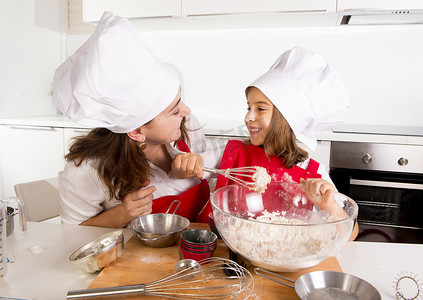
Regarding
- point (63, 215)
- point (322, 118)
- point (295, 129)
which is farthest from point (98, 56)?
point (322, 118)

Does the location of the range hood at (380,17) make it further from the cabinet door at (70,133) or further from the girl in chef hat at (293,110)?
the cabinet door at (70,133)

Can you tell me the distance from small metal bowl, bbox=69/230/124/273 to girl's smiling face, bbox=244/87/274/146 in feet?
2.11

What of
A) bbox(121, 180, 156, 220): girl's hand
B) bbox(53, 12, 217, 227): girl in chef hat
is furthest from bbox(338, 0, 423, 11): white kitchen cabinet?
bbox(121, 180, 156, 220): girl's hand

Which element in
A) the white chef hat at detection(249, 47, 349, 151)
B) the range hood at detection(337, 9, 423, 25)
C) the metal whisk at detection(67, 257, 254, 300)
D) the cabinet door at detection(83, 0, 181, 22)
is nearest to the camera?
the metal whisk at detection(67, 257, 254, 300)

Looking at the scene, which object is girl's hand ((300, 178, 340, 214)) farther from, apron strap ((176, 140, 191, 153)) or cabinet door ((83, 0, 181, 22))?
cabinet door ((83, 0, 181, 22))

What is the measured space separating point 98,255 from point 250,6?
1.71 m

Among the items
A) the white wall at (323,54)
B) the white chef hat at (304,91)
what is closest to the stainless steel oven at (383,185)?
the white wall at (323,54)

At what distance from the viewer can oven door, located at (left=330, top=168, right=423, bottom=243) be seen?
177cm

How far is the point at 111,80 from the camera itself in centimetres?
76

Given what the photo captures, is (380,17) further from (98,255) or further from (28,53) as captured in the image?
(28,53)

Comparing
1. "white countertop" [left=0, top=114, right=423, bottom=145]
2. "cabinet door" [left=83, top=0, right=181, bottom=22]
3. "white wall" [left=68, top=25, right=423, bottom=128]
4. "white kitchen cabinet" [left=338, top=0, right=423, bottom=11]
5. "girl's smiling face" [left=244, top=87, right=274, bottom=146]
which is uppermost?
"cabinet door" [left=83, top=0, right=181, bottom=22]

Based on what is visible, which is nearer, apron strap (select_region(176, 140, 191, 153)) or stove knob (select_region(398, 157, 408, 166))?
apron strap (select_region(176, 140, 191, 153))

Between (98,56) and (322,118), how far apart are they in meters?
0.78

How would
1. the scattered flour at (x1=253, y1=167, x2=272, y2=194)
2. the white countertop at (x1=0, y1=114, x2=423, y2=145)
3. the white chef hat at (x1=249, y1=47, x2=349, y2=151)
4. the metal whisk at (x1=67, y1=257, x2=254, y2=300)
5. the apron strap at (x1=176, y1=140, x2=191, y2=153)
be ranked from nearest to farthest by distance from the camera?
the metal whisk at (x1=67, y1=257, x2=254, y2=300) → the scattered flour at (x1=253, y1=167, x2=272, y2=194) → the white chef hat at (x1=249, y1=47, x2=349, y2=151) → the apron strap at (x1=176, y1=140, x2=191, y2=153) → the white countertop at (x1=0, y1=114, x2=423, y2=145)
